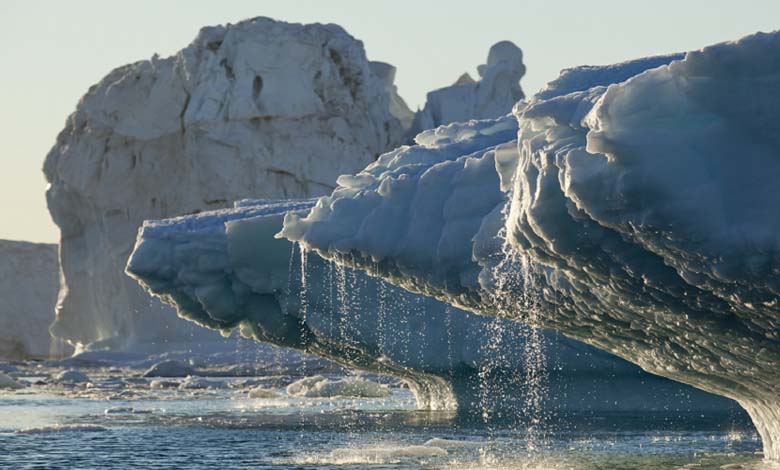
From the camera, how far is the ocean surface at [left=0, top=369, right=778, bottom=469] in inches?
663

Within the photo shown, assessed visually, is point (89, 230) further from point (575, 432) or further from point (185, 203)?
point (575, 432)

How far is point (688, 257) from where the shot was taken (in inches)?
392

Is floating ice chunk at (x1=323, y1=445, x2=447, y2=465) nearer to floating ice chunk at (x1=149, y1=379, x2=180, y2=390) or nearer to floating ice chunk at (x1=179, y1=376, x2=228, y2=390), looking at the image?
floating ice chunk at (x1=179, y1=376, x2=228, y2=390)

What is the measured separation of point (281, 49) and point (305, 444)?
34644 millimetres

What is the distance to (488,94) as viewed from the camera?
5781 cm

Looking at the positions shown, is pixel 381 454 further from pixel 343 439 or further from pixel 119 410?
pixel 119 410

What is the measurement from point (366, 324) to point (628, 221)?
1468 cm

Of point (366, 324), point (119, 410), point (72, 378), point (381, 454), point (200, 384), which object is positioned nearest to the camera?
→ point (381, 454)

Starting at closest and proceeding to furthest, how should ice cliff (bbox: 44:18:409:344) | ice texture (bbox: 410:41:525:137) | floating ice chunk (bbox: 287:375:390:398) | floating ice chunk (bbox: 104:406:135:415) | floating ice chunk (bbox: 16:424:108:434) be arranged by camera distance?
floating ice chunk (bbox: 16:424:108:434) → floating ice chunk (bbox: 104:406:135:415) → floating ice chunk (bbox: 287:375:390:398) → ice cliff (bbox: 44:18:409:344) → ice texture (bbox: 410:41:525:137)

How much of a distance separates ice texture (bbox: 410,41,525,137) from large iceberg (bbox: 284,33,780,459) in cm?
4110

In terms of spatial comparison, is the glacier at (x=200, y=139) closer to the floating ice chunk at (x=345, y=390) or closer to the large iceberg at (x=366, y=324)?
the floating ice chunk at (x=345, y=390)

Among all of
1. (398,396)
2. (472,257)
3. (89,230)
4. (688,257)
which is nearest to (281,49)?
(89,230)

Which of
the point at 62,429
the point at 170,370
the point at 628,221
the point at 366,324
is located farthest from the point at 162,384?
the point at 628,221

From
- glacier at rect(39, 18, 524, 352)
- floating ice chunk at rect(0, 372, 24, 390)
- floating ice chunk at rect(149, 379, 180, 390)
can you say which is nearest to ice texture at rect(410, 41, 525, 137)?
glacier at rect(39, 18, 524, 352)
